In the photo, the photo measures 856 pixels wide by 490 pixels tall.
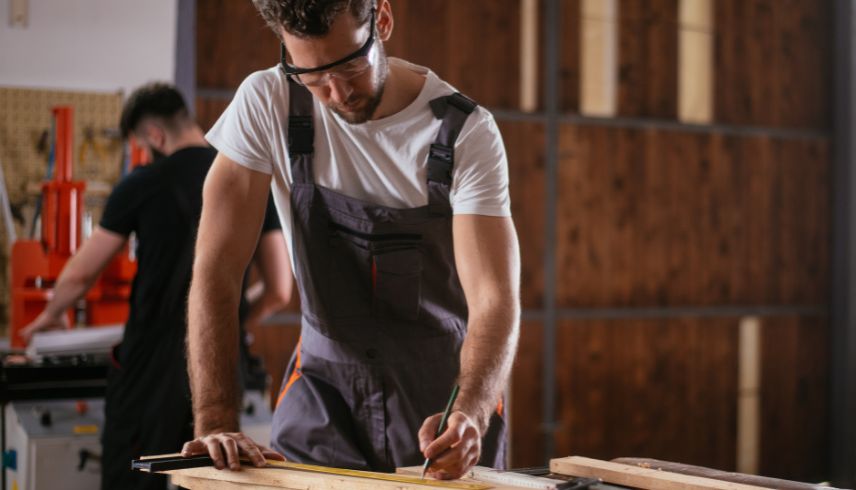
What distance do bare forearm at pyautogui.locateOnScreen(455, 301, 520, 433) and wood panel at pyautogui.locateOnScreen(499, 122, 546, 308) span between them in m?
3.29

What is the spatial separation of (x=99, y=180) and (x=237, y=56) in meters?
0.94

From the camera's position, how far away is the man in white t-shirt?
1683mm

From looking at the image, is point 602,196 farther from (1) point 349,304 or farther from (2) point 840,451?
(1) point 349,304

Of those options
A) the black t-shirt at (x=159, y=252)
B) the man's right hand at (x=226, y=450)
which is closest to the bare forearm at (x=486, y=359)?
the man's right hand at (x=226, y=450)

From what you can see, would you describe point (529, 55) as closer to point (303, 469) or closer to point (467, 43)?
point (467, 43)

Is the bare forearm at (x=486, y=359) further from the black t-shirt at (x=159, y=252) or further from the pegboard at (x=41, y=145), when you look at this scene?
the pegboard at (x=41, y=145)

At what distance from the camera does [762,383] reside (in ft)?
18.8

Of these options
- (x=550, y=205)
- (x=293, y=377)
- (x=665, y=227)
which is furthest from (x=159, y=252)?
(x=665, y=227)

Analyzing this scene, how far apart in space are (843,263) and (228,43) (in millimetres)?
3764

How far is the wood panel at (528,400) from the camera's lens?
5.05m

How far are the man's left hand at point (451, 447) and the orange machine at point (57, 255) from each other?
2.10 m

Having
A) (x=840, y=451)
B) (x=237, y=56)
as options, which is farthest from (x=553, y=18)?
(x=840, y=451)

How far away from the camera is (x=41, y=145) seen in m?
3.74

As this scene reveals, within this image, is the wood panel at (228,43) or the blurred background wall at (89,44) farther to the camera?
the wood panel at (228,43)
